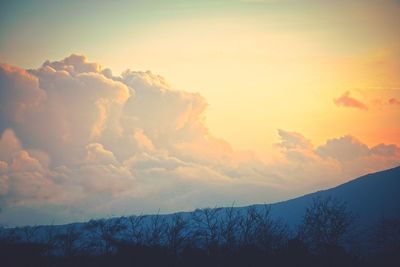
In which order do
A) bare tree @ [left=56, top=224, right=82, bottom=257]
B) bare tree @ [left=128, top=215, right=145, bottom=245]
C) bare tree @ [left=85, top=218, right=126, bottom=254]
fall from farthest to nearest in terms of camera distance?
bare tree @ [left=128, top=215, right=145, bottom=245]
bare tree @ [left=85, top=218, right=126, bottom=254]
bare tree @ [left=56, top=224, right=82, bottom=257]

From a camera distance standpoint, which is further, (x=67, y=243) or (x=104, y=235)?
(x=104, y=235)

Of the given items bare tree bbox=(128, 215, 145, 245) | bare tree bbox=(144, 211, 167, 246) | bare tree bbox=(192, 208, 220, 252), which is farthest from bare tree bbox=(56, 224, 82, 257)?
bare tree bbox=(192, 208, 220, 252)

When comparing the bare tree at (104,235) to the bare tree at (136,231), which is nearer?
the bare tree at (104,235)

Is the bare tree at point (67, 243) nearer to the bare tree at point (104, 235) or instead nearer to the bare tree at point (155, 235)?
the bare tree at point (104, 235)

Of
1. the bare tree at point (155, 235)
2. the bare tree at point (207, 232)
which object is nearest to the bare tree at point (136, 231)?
the bare tree at point (155, 235)

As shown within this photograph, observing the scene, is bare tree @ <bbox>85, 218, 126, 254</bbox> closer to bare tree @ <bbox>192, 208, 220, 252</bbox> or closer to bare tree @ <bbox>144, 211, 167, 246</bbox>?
bare tree @ <bbox>144, 211, 167, 246</bbox>

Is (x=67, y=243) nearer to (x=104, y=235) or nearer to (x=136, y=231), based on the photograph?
(x=104, y=235)

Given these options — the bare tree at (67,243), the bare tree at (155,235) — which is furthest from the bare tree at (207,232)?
the bare tree at (67,243)

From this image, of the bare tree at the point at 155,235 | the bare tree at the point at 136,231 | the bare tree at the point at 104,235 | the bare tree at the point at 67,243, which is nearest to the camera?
the bare tree at the point at 67,243

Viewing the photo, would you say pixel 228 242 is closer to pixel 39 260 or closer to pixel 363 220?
pixel 39 260

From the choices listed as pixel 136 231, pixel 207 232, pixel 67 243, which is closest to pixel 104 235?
pixel 67 243

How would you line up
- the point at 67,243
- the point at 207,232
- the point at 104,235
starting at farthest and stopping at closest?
the point at 207,232
the point at 104,235
the point at 67,243

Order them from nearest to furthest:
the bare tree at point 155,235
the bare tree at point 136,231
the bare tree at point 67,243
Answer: the bare tree at point 67,243 < the bare tree at point 136,231 < the bare tree at point 155,235

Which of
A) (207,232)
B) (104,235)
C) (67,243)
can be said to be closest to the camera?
(67,243)
